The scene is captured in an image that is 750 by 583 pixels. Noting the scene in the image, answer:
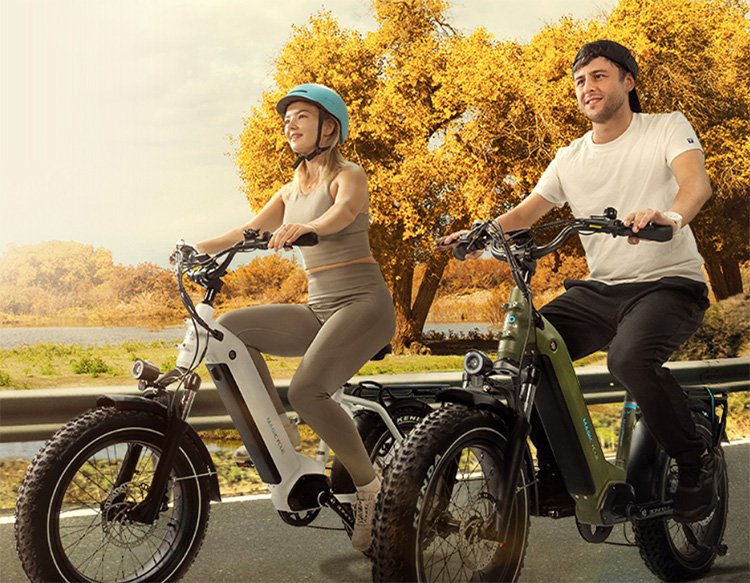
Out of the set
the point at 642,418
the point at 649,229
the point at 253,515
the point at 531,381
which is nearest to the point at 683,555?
the point at 642,418

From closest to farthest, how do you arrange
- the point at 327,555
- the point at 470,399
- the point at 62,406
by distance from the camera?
the point at 470,399 → the point at 327,555 → the point at 62,406

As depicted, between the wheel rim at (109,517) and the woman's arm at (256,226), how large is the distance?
3.22 ft

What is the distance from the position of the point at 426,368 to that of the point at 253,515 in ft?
42.5

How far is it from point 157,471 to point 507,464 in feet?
4.15

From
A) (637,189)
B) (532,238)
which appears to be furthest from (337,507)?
(637,189)

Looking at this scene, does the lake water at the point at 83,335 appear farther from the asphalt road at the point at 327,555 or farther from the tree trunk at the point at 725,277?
the asphalt road at the point at 327,555

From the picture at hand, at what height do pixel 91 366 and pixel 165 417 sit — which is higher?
pixel 165 417

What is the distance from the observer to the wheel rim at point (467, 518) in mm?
3572

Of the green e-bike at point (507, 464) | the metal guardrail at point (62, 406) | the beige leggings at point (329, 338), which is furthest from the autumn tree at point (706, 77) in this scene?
the green e-bike at point (507, 464)

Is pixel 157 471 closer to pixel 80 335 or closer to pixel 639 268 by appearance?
pixel 639 268

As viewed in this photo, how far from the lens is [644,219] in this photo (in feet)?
12.2

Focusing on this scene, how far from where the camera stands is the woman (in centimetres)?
430

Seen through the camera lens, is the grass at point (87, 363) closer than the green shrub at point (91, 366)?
Yes

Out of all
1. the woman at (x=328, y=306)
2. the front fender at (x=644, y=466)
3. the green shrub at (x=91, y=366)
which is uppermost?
the woman at (x=328, y=306)
